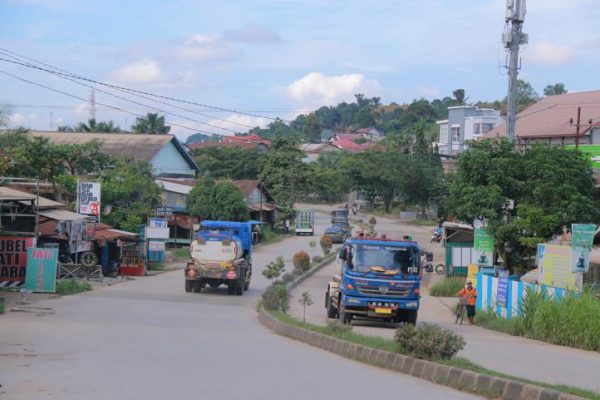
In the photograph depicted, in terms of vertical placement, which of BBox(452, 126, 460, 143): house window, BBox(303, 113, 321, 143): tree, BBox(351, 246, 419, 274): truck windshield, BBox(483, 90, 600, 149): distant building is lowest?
BBox(351, 246, 419, 274): truck windshield

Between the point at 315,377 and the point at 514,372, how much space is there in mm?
3624

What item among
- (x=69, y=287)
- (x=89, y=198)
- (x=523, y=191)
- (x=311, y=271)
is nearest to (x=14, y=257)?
(x=69, y=287)

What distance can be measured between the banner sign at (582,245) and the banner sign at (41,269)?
17799mm

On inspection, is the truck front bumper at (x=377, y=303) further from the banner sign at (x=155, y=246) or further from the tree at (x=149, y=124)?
the tree at (x=149, y=124)

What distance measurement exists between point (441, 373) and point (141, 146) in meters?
59.5

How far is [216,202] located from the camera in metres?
64.4

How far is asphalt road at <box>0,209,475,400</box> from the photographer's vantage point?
437 inches

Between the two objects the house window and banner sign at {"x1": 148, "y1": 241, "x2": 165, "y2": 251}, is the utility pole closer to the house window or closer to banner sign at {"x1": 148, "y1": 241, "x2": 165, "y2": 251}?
banner sign at {"x1": 148, "y1": 241, "x2": 165, "y2": 251}

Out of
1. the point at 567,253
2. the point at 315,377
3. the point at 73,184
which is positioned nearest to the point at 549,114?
the point at 73,184

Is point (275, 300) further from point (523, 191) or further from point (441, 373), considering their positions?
point (441, 373)

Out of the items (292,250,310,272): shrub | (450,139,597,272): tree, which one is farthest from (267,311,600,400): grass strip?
(292,250,310,272): shrub

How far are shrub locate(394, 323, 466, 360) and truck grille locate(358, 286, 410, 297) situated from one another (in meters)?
9.80

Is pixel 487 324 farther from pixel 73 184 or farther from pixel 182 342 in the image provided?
pixel 73 184

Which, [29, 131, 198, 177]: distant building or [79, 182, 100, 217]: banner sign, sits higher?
[29, 131, 198, 177]: distant building
